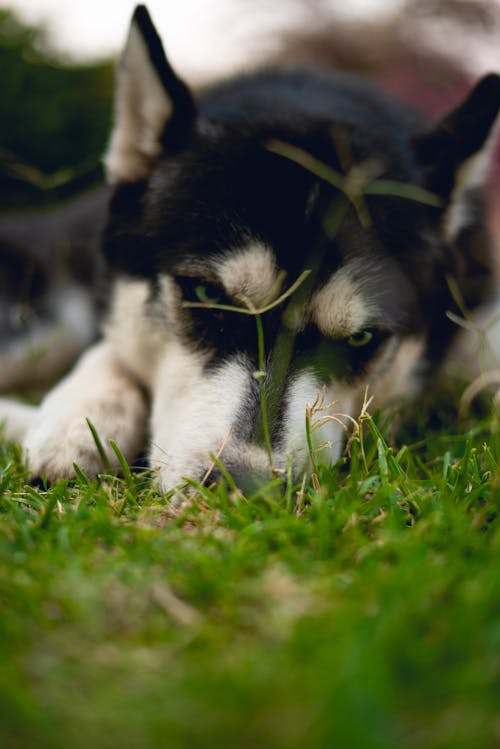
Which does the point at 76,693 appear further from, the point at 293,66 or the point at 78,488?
the point at 293,66

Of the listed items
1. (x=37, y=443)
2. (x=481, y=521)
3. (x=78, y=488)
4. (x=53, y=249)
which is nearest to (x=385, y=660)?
(x=481, y=521)

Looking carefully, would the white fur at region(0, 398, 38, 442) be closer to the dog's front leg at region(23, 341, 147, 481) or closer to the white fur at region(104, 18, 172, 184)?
the dog's front leg at region(23, 341, 147, 481)

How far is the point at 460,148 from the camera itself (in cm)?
241

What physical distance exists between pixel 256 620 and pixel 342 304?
1.21 metres

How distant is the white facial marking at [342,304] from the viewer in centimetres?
203

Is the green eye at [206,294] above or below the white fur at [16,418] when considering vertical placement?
above

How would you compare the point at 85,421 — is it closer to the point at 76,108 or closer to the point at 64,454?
the point at 64,454

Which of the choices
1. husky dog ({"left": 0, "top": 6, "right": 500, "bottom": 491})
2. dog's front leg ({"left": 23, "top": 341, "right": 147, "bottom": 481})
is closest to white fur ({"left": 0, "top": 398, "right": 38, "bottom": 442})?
husky dog ({"left": 0, "top": 6, "right": 500, "bottom": 491})

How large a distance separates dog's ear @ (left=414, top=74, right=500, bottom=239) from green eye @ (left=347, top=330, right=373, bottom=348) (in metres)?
0.67

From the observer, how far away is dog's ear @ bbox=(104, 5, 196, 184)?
236 cm

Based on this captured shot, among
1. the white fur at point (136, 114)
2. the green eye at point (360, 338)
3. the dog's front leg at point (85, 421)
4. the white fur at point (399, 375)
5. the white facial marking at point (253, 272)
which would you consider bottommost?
the white fur at point (399, 375)

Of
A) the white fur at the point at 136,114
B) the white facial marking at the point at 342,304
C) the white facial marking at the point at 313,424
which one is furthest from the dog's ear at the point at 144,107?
the white facial marking at the point at 313,424

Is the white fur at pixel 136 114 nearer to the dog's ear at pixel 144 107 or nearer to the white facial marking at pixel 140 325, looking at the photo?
the dog's ear at pixel 144 107

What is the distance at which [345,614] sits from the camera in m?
0.99
